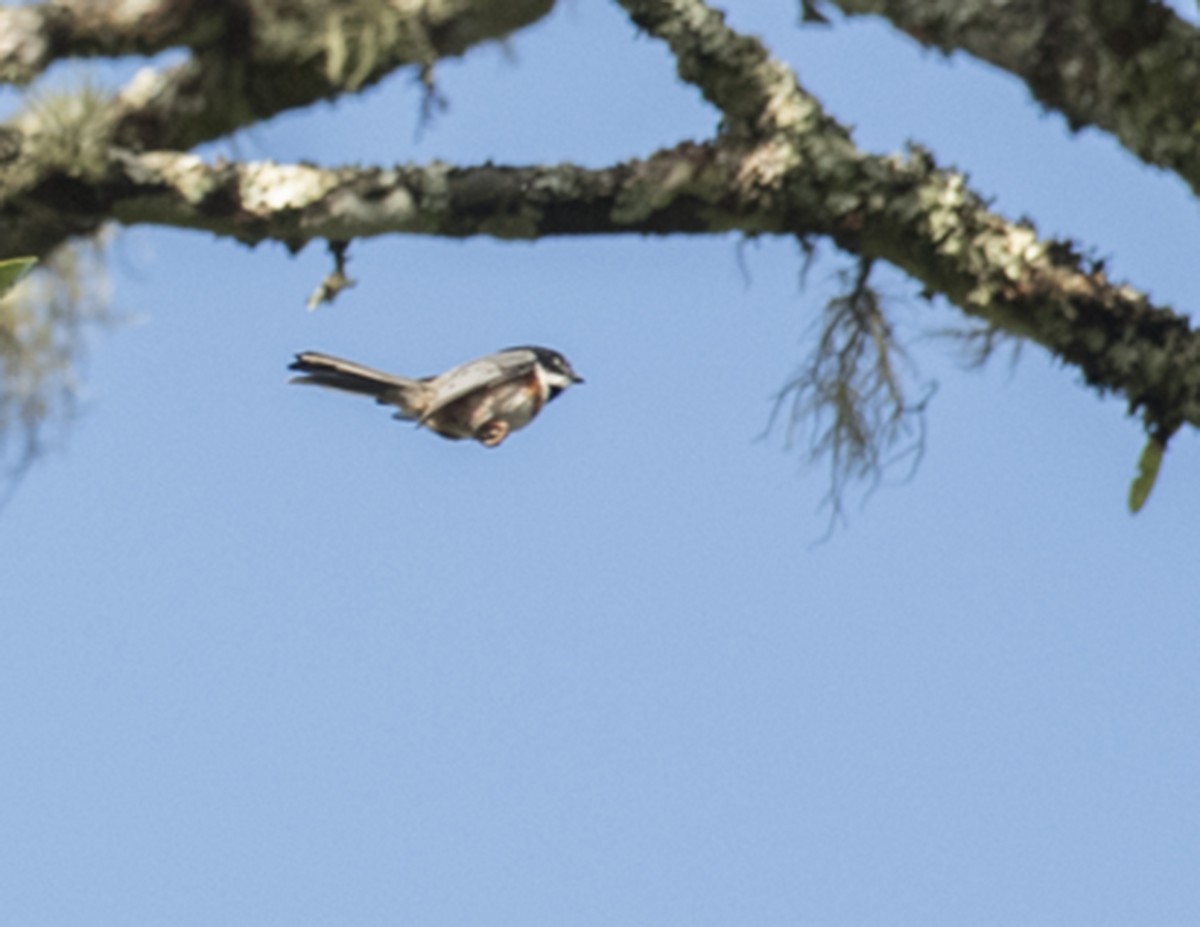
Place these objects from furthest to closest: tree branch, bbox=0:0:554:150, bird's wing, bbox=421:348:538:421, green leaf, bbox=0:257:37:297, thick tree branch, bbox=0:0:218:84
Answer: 1. tree branch, bbox=0:0:554:150
2. thick tree branch, bbox=0:0:218:84
3. bird's wing, bbox=421:348:538:421
4. green leaf, bbox=0:257:37:297

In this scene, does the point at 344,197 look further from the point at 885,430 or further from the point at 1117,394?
the point at 1117,394

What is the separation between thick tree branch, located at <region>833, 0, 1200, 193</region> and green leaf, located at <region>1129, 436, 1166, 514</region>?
363 mm

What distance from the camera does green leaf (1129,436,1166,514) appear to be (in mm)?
2637

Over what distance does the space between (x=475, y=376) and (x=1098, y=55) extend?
44.0 inches

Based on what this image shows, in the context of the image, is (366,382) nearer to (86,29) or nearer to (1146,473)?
(86,29)

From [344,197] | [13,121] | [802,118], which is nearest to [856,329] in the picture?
[802,118]

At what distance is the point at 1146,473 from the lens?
2.65 m

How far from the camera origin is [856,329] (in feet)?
10.2

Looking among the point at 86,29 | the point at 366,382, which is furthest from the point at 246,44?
the point at 366,382

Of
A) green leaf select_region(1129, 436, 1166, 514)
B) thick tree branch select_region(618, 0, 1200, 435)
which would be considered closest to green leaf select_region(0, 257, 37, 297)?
thick tree branch select_region(618, 0, 1200, 435)

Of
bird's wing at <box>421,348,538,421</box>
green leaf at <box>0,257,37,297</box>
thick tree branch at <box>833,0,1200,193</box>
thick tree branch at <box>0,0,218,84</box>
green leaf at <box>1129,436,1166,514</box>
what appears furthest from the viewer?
thick tree branch at <box>0,0,218,84</box>

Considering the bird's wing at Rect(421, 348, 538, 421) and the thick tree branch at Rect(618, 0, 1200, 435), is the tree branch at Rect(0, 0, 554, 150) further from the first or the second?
the thick tree branch at Rect(618, 0, 1200, 435)

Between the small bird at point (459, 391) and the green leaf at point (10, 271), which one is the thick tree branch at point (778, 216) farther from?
the green leaf at point (10, 271)

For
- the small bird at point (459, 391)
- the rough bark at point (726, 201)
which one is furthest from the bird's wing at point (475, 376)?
the rough bark at point (726, 201)
